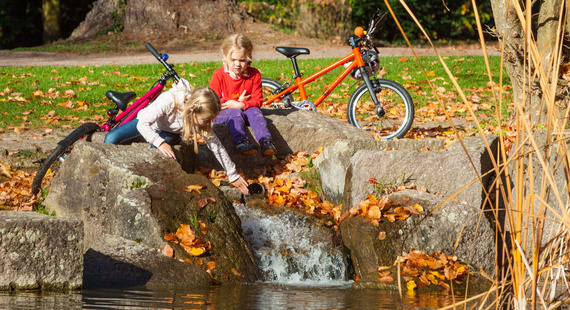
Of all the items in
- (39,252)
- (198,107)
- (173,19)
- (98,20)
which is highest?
(173,19)

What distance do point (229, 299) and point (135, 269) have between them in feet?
2.47

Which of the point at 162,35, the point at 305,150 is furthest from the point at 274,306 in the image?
the point at 162,35

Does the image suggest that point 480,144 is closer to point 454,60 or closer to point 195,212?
point 195,212

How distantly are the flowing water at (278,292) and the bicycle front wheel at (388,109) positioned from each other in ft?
7.34

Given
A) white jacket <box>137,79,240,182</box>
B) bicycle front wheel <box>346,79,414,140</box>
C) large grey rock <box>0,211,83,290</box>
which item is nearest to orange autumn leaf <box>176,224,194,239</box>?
large grey rock <box>0,211,83,290</box>

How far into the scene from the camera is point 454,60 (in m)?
14.7

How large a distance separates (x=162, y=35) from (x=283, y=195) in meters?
14.2

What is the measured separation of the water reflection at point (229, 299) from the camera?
3.71m

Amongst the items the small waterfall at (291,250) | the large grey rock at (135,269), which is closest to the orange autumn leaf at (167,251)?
the large grey rock at (135,269)

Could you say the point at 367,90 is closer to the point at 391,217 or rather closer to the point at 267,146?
the point at 267,146

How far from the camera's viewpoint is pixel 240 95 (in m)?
6.69

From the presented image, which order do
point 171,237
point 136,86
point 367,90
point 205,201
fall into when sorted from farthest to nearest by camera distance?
point 136,86, point 367,90, point 205,201, point 171,237

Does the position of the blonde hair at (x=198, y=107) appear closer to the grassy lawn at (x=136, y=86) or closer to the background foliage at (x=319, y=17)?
the grassy lawn at (x=136, y=86)

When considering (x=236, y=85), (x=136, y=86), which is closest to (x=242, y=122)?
(x=236, y=85)
